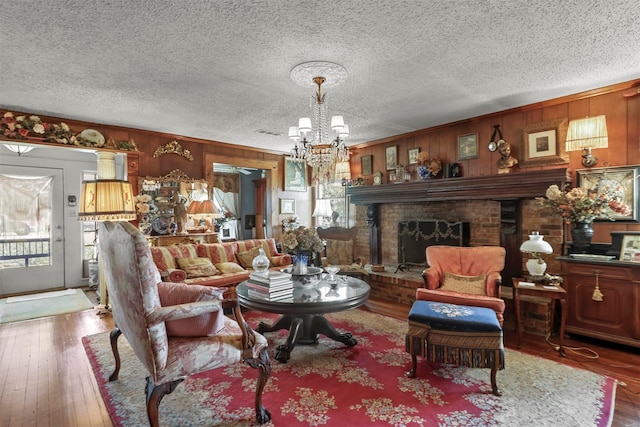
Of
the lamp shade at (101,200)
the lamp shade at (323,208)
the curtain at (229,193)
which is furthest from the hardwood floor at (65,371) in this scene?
the curtain at (229,193)

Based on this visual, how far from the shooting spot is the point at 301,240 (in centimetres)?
313

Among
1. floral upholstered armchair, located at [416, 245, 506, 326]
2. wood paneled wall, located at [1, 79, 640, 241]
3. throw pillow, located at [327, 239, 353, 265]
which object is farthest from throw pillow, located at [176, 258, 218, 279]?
floral upholstered armchair, located at [416, 245, 506, 326]

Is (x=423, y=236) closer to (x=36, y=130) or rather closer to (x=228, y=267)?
(x=228, y=267)

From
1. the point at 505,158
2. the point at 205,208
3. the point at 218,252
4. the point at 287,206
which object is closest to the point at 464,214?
the point at 505,158

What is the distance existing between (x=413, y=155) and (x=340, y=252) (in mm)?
1997

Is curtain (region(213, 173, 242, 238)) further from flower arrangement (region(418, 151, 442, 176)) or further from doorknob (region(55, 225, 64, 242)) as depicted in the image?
flower arrangement (region(418, 151, 442, 176))

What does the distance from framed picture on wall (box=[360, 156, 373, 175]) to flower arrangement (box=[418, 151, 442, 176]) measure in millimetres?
1058

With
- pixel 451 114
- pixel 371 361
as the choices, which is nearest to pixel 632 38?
pixel 451 114

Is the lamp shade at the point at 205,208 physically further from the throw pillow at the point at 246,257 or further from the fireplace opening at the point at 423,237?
the fireplace opening at the point at 423,237

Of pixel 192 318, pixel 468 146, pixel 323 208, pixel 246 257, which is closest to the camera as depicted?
pixel 192 318

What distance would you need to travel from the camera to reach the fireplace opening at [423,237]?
4.58m

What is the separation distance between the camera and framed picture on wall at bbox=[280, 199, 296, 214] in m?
6.58

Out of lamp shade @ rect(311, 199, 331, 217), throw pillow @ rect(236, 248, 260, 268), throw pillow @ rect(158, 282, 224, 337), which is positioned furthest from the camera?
lamp shade @ rect(311, 199, 331, 217)

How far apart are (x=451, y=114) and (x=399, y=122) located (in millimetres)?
688
